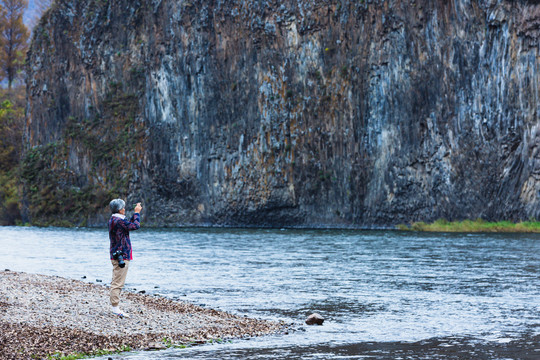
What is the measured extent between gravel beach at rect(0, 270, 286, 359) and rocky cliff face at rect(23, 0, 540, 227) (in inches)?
2026

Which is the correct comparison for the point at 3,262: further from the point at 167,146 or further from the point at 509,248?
the point at 167,146

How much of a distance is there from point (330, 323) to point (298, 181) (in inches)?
2750

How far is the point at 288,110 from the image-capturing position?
8925 cm

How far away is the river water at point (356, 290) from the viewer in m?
15.1

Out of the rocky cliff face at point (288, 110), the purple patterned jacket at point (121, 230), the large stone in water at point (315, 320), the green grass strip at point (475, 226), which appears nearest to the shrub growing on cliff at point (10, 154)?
the rocky cliff face at point (288, 110)

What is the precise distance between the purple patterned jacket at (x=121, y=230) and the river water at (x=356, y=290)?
3.32m

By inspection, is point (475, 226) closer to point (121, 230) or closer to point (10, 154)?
point (121, 230)

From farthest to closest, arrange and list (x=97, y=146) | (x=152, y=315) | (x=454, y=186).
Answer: (x=97, y=146)
(x=454, y=186)
(x=152, y=315)

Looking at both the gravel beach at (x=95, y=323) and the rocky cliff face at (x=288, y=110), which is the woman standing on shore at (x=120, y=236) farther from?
the rocky cliff face at (x=288, y=110)

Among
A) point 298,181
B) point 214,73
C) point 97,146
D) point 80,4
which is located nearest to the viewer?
point 298,181

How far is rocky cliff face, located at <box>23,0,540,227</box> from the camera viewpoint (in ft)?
226

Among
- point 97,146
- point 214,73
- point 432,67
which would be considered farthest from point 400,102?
point 97,146

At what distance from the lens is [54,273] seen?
31297 mm

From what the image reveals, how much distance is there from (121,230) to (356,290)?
1069 cm
